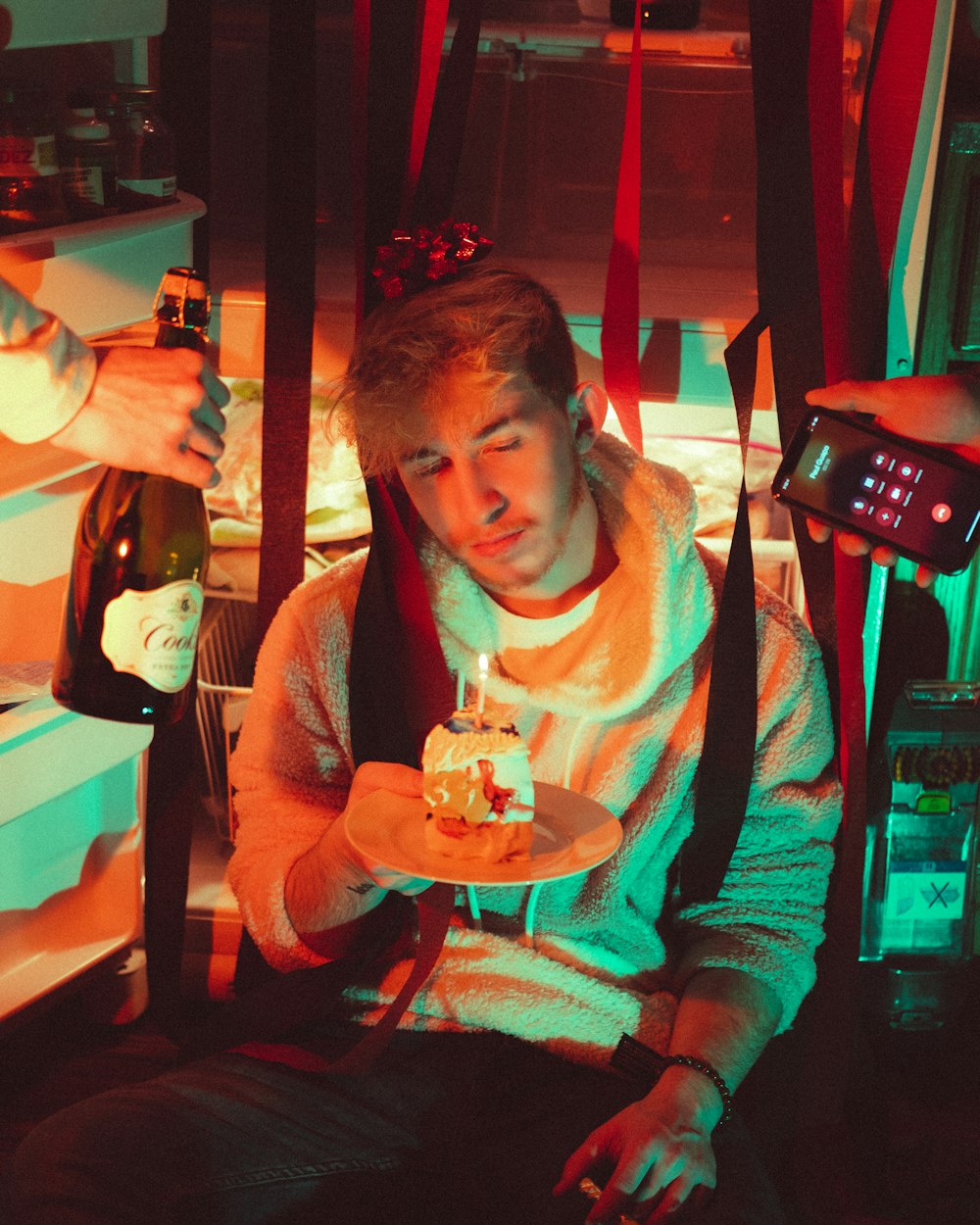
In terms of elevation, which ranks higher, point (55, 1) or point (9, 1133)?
point (55, 1)

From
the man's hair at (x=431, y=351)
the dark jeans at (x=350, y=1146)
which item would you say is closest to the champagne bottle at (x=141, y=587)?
the man's hair at (x=431, y=351)

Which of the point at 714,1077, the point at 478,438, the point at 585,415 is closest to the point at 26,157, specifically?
the point at 478,438

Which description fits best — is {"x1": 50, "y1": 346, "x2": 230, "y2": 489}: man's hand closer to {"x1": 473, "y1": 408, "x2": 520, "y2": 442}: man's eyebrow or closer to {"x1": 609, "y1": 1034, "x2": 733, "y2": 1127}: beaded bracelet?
{"x1": 473, "y1": 408, "x2": 520, "y2": 442}: man's eyebrow

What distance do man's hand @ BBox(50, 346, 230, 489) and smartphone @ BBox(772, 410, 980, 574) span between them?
59 cm

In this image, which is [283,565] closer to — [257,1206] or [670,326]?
[670,326]

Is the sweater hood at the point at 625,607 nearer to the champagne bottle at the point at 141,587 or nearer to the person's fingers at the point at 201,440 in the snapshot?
the champagne bottle at the point at 141,587

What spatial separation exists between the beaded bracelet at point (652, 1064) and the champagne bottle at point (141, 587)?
62 cm

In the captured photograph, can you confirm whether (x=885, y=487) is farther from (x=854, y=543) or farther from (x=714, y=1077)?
(x=714, y=1077)


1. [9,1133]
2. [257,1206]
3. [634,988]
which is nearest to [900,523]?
[634,988]

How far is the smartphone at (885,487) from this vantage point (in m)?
1.23

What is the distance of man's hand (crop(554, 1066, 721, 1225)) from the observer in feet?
4.02

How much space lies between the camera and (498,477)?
140 centimetres

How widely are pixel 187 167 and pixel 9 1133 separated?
129 cm

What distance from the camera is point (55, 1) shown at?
4.42 ft
